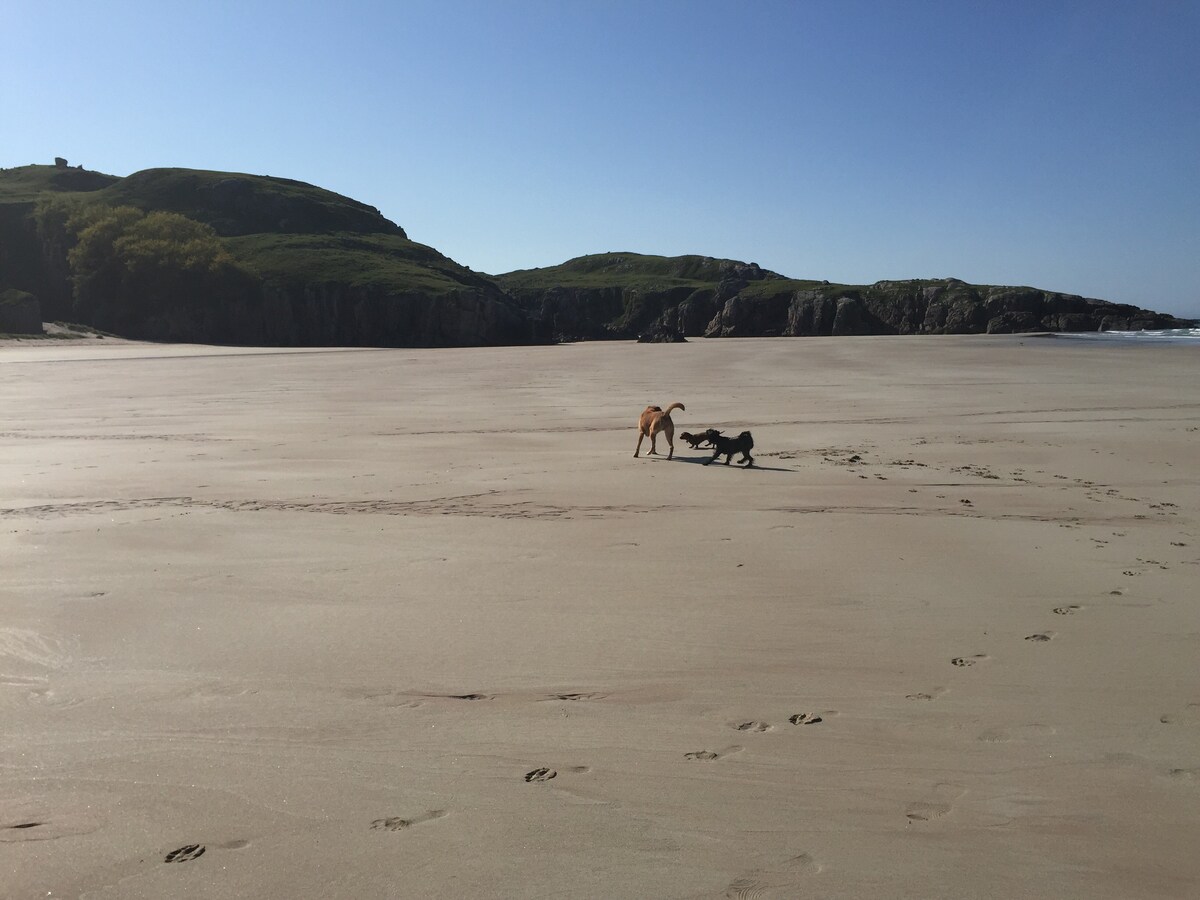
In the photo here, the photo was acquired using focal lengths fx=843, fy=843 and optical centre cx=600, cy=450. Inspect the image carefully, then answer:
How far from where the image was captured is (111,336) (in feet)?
193

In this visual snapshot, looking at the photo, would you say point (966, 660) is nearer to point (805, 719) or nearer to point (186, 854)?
point (805, 719)

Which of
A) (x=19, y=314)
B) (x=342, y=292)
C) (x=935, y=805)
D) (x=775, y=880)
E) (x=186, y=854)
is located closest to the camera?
(x=775, y=880)

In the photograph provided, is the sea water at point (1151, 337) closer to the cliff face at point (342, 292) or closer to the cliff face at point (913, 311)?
the cliff face at point (342, 292)

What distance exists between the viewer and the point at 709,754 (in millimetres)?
3477

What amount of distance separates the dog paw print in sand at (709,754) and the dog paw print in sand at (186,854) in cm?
181

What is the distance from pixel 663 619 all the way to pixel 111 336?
6461 cm

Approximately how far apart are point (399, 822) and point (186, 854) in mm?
702

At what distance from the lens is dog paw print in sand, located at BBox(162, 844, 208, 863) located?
2.83 meters

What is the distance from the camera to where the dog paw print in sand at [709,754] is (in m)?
3.45

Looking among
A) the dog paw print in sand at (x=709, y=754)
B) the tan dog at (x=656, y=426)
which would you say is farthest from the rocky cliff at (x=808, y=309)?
the dog paw print in sand at (x=709, y=754)

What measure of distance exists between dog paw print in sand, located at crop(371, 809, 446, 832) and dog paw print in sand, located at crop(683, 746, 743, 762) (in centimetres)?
103

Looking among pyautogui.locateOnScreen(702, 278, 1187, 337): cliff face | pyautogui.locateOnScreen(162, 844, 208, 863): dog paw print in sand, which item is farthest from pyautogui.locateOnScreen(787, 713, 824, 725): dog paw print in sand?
pyautogui.locateOnScreen(702, 278, 1187, 337): cliff face

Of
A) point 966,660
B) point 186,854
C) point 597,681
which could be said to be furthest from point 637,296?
point 186,854

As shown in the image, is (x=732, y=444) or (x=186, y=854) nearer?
(x=186, y=854)
